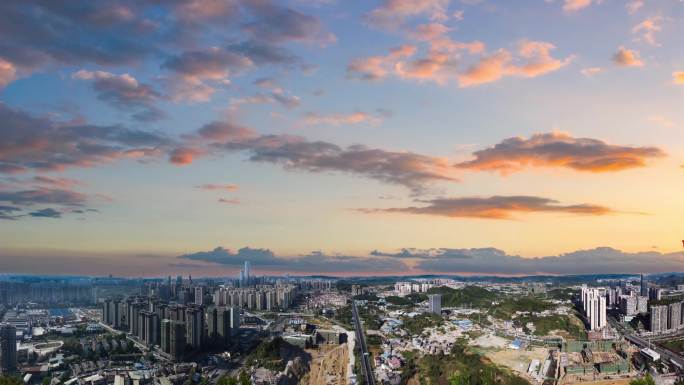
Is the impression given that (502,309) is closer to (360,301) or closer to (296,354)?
(296,354)

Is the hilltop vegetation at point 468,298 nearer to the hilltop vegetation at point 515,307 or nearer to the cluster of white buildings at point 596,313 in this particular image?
the hilltop vegetation at point 515,307

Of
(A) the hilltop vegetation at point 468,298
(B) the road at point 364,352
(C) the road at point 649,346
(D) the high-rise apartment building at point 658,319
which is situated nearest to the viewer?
(B) the road at point 364,352

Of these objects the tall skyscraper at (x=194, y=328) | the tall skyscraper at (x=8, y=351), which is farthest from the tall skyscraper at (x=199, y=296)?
the tall skyscraper at (x=8, y=351)

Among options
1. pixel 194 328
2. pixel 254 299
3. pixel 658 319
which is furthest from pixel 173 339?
pixel 658 319

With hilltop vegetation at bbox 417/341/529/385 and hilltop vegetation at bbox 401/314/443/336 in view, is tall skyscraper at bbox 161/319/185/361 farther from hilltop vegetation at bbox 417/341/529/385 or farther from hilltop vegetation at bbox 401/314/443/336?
hilltop vegetation at bbox 401/314/443/336

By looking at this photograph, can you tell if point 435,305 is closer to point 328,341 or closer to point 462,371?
point 328,341

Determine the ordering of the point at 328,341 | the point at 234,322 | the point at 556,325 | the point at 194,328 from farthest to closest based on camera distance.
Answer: the point at 234,322, the point at 328,341, the point at 556,325, the point at 194,328

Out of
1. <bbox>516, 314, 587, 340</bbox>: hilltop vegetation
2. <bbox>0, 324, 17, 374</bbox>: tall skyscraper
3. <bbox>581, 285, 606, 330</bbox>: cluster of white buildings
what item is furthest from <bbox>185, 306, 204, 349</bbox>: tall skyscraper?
<bbox>581, 285, 606, 330</bbox>: cluster of white buildings

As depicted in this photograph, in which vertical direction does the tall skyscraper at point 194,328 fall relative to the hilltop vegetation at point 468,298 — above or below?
above
